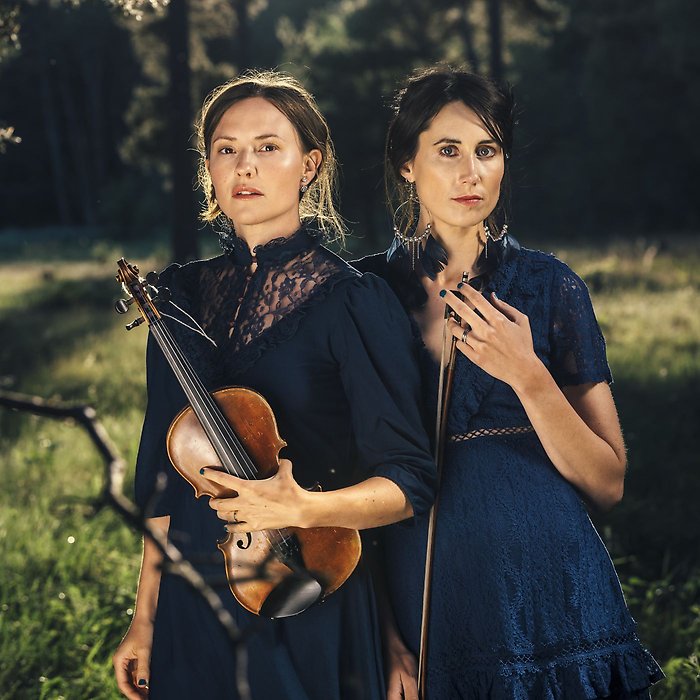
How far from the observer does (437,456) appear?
7.53ft

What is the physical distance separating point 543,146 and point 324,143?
3767 centimetres

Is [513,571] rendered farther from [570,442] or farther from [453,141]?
[453,141]

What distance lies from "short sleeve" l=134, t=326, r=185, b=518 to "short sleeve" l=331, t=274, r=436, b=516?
42 cm

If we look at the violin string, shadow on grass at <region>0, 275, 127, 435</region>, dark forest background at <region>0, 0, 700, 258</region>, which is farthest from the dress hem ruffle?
dark forest background at <region>0, 0, 700, 258</region>

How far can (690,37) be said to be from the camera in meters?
29.0

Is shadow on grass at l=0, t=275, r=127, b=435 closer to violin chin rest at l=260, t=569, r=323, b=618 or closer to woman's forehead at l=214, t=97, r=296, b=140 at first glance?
woman's forehead at l=214, t=97, r=296, b=140

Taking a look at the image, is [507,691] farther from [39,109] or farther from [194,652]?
[39,109]

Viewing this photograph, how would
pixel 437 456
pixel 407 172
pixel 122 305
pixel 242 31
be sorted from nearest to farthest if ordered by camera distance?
pixel 122 305
pixel 437 456
pixel 407 172
pixel 242 31

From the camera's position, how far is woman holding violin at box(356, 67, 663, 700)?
2.25m

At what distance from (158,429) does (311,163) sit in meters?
0.70

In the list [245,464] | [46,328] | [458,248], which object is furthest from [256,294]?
[46,328]

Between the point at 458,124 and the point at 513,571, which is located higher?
the point at 458,124

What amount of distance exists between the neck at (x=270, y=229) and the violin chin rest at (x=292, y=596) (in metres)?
0.73

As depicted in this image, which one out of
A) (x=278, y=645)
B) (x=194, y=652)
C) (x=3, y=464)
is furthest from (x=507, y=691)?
(x=3, y=464)
